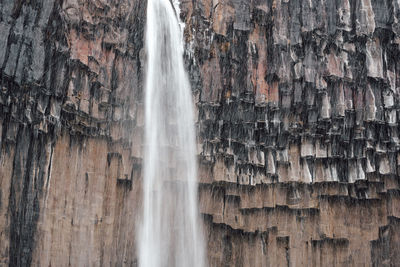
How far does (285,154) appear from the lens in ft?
48.1

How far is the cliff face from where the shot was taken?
13195mm

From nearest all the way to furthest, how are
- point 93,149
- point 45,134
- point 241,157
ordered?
point 45,134
point 93,149
point 241,157

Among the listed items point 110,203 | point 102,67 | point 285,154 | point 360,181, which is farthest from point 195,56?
point 360,181

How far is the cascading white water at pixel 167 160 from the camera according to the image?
1340 cm

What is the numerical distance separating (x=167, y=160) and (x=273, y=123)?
328cm

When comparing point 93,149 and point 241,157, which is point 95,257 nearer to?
point 93,149

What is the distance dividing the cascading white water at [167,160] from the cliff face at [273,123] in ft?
0.97

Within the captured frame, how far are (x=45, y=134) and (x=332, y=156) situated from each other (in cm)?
806

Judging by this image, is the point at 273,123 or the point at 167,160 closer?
the point at 167,160

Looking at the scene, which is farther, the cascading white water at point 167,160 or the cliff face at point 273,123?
the cascading white water at point 167,160

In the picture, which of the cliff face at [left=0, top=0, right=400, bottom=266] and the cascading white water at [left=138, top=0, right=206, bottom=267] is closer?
the cliff face at [left=0, top=0, right=400, bottom=266]

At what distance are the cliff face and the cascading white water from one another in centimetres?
29

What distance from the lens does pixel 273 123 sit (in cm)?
1445

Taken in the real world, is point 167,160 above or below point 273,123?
below
